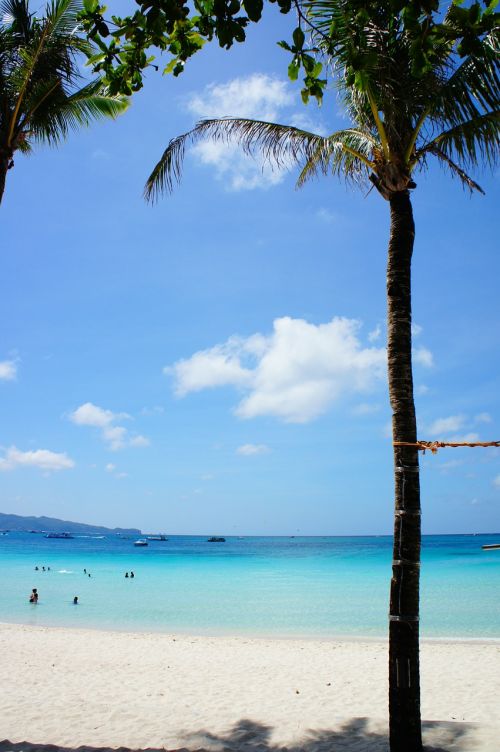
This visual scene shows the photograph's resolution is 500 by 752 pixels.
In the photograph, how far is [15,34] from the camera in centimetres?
708

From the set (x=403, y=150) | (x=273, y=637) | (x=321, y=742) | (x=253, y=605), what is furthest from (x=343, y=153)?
(x=253, y=605)

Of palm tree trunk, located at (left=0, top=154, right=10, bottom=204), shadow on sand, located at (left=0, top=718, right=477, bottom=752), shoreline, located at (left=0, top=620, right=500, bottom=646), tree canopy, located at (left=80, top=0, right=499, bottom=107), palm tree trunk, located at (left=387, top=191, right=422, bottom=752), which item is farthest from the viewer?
shoreline, located at (left=0, top=620, right=500, bottom=646)

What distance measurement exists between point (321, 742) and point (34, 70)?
885 cm

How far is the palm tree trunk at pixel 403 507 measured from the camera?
468 centimetres

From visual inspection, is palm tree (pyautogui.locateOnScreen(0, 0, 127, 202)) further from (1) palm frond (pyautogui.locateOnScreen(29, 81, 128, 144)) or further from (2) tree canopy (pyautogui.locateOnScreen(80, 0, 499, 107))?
(2) tree canopy (pyautogui.locateOnScreen(80, 0, 499, 107))

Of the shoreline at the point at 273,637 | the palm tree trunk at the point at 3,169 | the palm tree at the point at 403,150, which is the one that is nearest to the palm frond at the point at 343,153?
the palm tree at the point at 403,150

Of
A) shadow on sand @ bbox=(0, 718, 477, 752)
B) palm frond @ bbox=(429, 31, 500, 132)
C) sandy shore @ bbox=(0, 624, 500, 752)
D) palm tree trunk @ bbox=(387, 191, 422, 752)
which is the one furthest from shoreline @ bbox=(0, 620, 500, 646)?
palm frond @ bbox=(429, 31, 500, 132)

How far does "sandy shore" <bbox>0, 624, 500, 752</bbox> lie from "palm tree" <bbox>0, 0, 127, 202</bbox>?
6.83m

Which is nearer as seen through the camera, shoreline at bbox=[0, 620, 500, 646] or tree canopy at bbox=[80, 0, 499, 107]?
tree canopy at bbox=[80, 0, 499, 107]

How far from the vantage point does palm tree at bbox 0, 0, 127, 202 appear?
6.73 metres

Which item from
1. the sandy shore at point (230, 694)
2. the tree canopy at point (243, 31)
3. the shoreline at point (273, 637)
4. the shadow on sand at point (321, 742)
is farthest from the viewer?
the shoreline at point (273, 637)

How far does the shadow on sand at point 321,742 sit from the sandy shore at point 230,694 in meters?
Answer: 0.02

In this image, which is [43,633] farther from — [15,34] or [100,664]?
[15,34]

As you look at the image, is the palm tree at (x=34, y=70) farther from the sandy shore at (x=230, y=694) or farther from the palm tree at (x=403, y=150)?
the sandy shore at (x=230, y=694)
